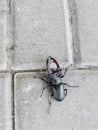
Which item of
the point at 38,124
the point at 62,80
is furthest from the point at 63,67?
the point at 38,124

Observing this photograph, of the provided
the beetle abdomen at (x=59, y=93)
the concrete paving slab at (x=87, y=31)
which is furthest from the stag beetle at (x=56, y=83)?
the concrete paving slab at (x=87, y=31)

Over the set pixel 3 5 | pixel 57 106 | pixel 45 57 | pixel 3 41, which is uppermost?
pixel 3 5

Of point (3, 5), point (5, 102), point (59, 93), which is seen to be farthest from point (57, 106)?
point (3, 5)

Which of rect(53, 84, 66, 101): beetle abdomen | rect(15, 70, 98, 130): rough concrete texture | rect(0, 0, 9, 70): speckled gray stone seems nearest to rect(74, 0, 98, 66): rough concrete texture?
rect(15, 70, 98, 130): rough concrete texture

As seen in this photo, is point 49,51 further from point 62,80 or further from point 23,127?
point 23,127

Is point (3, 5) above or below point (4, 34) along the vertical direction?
above

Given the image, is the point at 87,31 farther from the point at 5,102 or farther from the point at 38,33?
the point at 5,102
